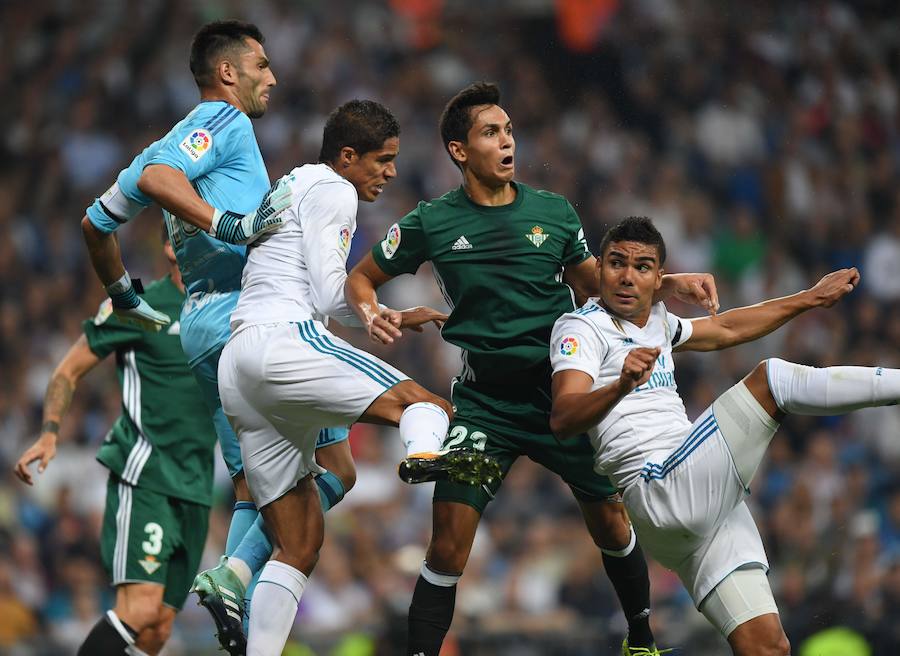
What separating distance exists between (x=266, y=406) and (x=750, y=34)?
10101 millimetres

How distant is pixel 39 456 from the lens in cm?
682

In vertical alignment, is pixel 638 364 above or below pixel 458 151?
below

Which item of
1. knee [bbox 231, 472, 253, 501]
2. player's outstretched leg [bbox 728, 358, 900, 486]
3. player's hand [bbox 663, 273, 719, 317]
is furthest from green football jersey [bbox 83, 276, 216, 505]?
player's outstretched leg [bbox 728, 358, 900, 486]

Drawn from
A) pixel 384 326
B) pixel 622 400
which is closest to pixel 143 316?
pixel 384 326

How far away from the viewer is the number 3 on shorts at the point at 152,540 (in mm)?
6746

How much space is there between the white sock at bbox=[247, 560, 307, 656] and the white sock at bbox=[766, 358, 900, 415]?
2061 millimetres

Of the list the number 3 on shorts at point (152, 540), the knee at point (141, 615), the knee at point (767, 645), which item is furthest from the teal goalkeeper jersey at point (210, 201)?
the knee at point (767, 645)

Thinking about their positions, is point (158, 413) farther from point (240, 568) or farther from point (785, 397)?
point (785, 397)

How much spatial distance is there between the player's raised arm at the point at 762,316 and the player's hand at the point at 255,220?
1.78m

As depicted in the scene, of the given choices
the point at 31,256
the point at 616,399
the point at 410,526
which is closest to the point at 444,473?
the point at 616,399

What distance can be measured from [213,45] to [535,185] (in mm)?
7317

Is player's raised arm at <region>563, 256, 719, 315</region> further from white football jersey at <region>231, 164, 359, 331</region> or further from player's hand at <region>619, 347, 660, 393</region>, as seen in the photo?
white football jersey at <region>231, 164, 359, 331</region>

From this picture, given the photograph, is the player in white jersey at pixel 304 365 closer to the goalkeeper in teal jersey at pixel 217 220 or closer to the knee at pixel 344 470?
the goalkeeper in teal jersey at pixel 217 220

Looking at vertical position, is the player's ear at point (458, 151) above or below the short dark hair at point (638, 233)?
above
